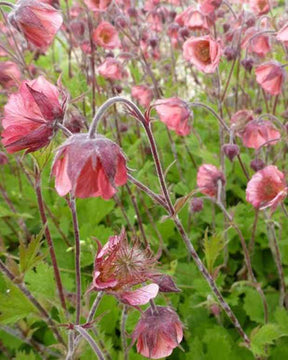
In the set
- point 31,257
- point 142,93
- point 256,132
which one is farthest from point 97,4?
point 31,257

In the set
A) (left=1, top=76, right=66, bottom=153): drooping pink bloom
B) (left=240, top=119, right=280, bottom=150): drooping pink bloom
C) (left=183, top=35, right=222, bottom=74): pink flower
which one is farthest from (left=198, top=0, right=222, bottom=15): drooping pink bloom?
(left=1, top=76, right=66, bottom=153): drooping pink bloom

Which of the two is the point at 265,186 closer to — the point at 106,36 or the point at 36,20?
the point at 36,20

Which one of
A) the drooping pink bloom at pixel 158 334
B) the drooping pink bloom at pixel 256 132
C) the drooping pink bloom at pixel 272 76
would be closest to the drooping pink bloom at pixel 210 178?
the drooping pink bloom at pixel 256 132

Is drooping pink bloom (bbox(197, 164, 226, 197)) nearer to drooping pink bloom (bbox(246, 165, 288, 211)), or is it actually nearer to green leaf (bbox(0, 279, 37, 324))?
drooping pink bloom (bbox(246, 165, 288, 211))

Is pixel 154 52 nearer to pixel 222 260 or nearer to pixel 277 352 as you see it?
pixel 222 260

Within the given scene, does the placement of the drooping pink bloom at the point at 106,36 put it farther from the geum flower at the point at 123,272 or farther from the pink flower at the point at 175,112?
the geum flower at the point at 123,272

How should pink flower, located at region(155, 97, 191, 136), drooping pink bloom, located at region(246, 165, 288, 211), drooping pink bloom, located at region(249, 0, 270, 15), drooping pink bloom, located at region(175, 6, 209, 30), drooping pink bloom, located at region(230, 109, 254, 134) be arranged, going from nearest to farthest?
drooping pink bloom, located at region(246, 165, 288, 211) → pink flower, located at region(155, 97, 191, 136) → drooping pink bloom, located at region(230, 109, 254, 134) → drooping pink bloom, located at region(175, 6, 209, 30) → drooping pink bloom, located at region(249, 0, 270, 15)

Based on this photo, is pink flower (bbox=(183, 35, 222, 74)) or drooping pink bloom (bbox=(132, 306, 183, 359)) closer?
drooping pink bloom (bbox=(132, 306, 183, 359))

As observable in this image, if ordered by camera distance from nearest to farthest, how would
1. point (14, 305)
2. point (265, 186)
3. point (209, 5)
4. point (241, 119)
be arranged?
point (14, 305)
point (265, 186)
point (241, 119)
point (209, 5)
